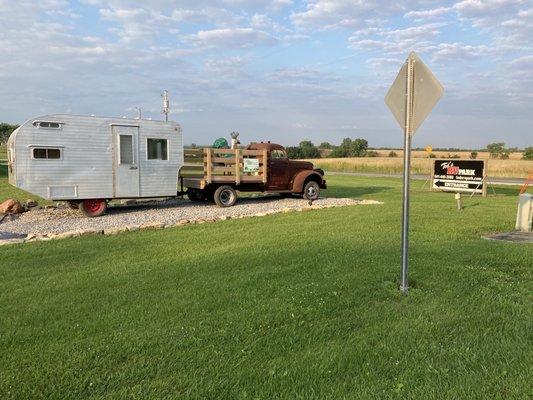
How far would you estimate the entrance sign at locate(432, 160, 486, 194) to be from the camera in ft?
65.2

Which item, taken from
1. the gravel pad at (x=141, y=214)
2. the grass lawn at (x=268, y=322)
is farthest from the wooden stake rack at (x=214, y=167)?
the grass lawn at (x=268, y=322)

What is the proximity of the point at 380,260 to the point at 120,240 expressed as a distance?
16.0ft

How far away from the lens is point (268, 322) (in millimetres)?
4754

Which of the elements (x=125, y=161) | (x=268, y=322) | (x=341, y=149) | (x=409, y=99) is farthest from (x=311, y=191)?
(x=341, y=149)

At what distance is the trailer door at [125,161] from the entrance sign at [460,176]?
1266 centimetres

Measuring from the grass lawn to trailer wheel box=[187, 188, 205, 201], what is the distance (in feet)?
26.7

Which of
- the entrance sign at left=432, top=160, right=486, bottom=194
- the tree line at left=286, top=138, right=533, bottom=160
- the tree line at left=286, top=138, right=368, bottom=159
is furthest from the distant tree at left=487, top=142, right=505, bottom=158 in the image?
the entrance sign at left=432, top=160, right=486, bottom=194

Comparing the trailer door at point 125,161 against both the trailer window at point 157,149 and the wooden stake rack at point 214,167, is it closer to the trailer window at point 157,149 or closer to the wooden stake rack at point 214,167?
the trailer window at point 157,149

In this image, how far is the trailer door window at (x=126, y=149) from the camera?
13508 mm

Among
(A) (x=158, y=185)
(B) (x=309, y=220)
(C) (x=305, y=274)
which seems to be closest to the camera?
(C) (x=305, y=274)

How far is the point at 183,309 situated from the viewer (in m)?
5.18

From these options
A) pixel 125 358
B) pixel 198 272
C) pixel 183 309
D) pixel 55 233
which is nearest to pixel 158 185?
pixel 55 233

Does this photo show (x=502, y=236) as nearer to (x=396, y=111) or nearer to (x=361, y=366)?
(x=396, y=111)

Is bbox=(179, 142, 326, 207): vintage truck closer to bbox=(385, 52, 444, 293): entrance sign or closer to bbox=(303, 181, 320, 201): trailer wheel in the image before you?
bbox=(303, 181, 320, 201): trailer wheel
